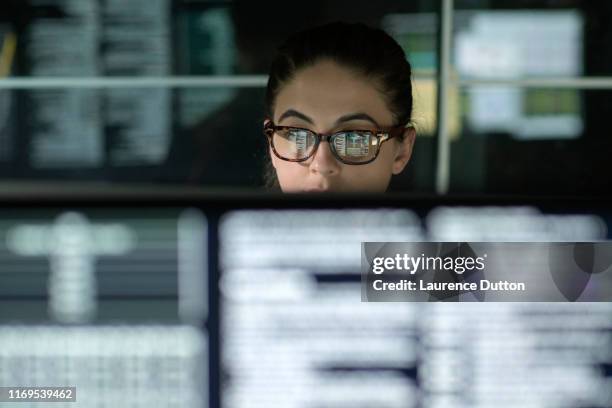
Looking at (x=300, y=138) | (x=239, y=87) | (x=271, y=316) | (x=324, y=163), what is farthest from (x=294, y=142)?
(x=239, y=87)

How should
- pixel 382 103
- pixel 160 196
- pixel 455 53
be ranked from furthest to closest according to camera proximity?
pixel 455 53, pixel 382 103, pixel 160 196

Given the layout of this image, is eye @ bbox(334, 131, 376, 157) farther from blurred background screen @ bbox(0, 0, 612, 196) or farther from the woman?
blurred background screen @ bbox(0, 0, 612, 196)

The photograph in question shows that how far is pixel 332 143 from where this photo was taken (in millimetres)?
1066

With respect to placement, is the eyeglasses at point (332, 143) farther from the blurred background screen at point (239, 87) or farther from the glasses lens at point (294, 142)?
the blurred background screen at point (239, 87)

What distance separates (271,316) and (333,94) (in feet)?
2.08

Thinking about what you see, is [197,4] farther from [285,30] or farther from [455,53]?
[455,53]

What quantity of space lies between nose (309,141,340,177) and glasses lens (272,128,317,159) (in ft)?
0.08

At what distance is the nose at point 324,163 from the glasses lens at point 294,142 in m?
0.02

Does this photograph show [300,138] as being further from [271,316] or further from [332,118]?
[271,316]

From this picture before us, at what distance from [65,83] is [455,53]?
77.3 inches

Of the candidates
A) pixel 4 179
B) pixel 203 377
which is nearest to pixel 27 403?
pixel 203 377

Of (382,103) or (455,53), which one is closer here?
(382,103)

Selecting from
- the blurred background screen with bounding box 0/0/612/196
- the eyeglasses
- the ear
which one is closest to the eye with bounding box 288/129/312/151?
the eyeglasses

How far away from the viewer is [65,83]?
402 centimetres
